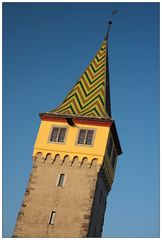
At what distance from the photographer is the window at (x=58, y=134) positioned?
2853 centimetres

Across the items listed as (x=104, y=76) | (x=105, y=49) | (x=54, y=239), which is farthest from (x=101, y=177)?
(x=105, y=49)

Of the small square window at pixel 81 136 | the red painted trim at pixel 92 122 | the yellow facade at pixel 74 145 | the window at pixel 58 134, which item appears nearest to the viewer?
Result: the yellow facade at pixel 74 145

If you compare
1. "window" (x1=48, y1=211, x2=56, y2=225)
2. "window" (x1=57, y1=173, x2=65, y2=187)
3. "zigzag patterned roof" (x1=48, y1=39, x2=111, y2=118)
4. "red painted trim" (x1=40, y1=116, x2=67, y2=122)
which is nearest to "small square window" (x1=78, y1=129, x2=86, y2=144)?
"zigzag patterned roof" (x1=48, y1=39, x2=111, y2=118)

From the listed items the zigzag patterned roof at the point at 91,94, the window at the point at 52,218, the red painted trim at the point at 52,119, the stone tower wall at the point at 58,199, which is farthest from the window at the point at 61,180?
the zigzag patterned roof at the point at 91,94

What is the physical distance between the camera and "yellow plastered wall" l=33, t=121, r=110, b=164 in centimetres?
2730

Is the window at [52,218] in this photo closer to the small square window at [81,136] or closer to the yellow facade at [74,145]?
the yellow facade at [74,145]

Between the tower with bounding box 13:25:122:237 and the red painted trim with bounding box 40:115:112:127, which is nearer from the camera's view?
the tower with bounding box 13:25:122:237

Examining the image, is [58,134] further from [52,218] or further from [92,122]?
[52,218]

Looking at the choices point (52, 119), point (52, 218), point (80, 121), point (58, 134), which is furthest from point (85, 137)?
point (52, 218)

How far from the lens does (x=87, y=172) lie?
2669cm

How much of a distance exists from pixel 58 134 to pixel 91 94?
490 cm

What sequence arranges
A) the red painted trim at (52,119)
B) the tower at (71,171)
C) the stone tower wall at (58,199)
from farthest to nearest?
the red painted trim at (52,119), the tower at (71,171), the stone tower wall at (58,199)

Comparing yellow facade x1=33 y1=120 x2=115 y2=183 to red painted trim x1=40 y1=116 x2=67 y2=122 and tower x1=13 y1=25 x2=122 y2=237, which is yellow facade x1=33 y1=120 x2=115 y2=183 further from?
red painted trim x1=40 y1=116 x2=67 y2=122

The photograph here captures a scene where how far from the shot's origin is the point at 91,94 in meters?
31.9
